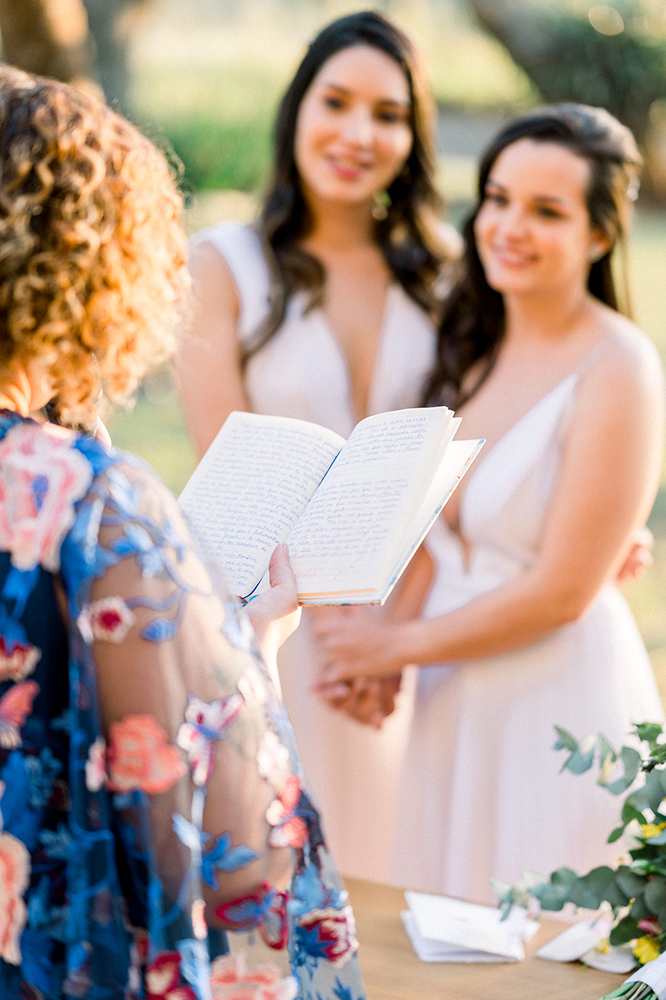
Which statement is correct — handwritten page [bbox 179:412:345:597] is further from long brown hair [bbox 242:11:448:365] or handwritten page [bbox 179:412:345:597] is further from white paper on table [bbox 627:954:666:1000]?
long brown hair [bbox 242:11:448:365]

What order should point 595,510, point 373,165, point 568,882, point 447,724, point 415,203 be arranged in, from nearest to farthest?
point 568,882 → point 595,510 → point 447,724 → point 373,165 → point 415,203

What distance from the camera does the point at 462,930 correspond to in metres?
1.45

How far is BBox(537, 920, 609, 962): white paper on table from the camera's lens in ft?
4.60

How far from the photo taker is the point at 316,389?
94.8 inches

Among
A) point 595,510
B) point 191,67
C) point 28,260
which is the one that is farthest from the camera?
point 191,67

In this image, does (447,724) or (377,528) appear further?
(447,724)

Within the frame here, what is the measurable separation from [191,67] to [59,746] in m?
8.41

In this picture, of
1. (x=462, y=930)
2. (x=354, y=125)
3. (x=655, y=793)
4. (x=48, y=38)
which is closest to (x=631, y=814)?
(x=655, y=793)

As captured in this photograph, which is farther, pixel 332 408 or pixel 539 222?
pixel 332 408

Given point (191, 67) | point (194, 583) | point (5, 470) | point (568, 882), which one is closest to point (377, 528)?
point (194, 583)

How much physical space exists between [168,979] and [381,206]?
2.18 metres

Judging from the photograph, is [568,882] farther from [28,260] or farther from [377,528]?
[28,260]

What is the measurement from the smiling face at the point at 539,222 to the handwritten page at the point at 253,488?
39.5 inches

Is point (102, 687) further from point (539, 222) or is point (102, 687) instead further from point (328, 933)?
point (539, 222)
